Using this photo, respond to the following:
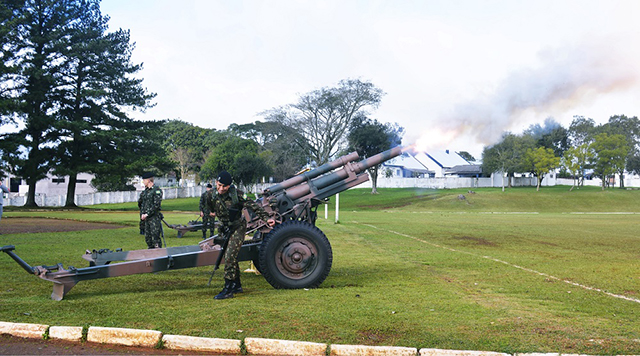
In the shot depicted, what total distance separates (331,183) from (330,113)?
54957mm

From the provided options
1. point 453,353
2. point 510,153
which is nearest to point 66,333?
point 453,353

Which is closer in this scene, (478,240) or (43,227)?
(478,240)

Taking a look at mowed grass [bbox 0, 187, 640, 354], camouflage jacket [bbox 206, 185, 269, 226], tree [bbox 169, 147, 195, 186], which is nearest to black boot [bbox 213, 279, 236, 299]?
mowed grass [bbox 0, 187, 640, 354]

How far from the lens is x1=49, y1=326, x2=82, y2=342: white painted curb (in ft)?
18.7

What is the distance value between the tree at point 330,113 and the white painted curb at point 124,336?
58945mm

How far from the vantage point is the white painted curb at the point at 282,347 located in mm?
5266

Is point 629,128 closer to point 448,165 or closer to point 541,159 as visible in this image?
point 448,165

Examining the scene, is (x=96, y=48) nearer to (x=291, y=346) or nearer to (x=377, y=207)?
(x=377, y=207)

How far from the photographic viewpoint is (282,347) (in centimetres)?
534

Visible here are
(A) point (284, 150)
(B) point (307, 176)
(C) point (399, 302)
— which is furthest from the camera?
(A) point (284, 150)

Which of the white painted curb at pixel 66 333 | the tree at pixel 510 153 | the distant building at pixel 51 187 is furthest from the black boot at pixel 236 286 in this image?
the distant building at pixel 51 187

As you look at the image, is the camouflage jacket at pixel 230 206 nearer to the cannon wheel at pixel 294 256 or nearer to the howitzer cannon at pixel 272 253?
the howitzer cannon at pixel 272 253

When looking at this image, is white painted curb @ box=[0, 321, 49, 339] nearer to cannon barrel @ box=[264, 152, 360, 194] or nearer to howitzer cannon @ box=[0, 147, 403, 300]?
howitzer cannon @ box=[0, 147, 403, 300]

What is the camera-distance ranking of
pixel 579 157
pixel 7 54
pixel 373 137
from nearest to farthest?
pixel 7 54
pixel 373 137
pixel 579 157
